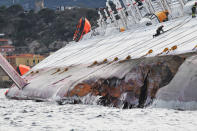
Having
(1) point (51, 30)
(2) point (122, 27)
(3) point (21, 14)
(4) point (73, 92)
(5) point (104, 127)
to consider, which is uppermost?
(3) point (21, 14)

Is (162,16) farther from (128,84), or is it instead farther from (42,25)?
(42,25)

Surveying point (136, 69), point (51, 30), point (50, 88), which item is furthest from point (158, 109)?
point (51, 30)

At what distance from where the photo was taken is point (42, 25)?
573ft

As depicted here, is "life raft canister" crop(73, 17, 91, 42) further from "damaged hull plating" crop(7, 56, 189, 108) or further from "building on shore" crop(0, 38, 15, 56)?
"building on shore" crop(0, 38, 15, 56)

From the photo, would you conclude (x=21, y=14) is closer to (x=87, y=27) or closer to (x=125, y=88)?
(x=87, y=27)

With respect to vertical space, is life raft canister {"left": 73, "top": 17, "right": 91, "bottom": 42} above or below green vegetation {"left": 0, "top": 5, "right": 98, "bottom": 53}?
below

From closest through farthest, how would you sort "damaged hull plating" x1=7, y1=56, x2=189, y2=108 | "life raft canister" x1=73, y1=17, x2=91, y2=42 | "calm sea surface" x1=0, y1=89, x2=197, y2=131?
"calm sea surface" x1=0, y1=89, x2=197, y2=131 → "damaged hull plating" x1=7, y1=56, x2=189, y2=108 → "life raft canister" x1=73, y1=17, x2=91, y2=42

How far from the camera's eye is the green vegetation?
161375 millimetres

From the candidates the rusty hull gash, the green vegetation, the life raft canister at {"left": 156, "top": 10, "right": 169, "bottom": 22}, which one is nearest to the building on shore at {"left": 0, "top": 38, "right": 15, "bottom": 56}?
the green vegetation

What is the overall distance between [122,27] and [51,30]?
132 meters

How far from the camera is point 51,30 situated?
548 ft

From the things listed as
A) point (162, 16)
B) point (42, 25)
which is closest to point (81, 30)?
point (162, 16)

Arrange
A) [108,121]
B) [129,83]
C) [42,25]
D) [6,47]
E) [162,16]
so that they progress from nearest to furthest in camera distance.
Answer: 1. [108,121]
2. [129,83]
3. [162,16]
4. [6,47]
5. [42,25]

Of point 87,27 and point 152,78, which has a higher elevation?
point 87,27
